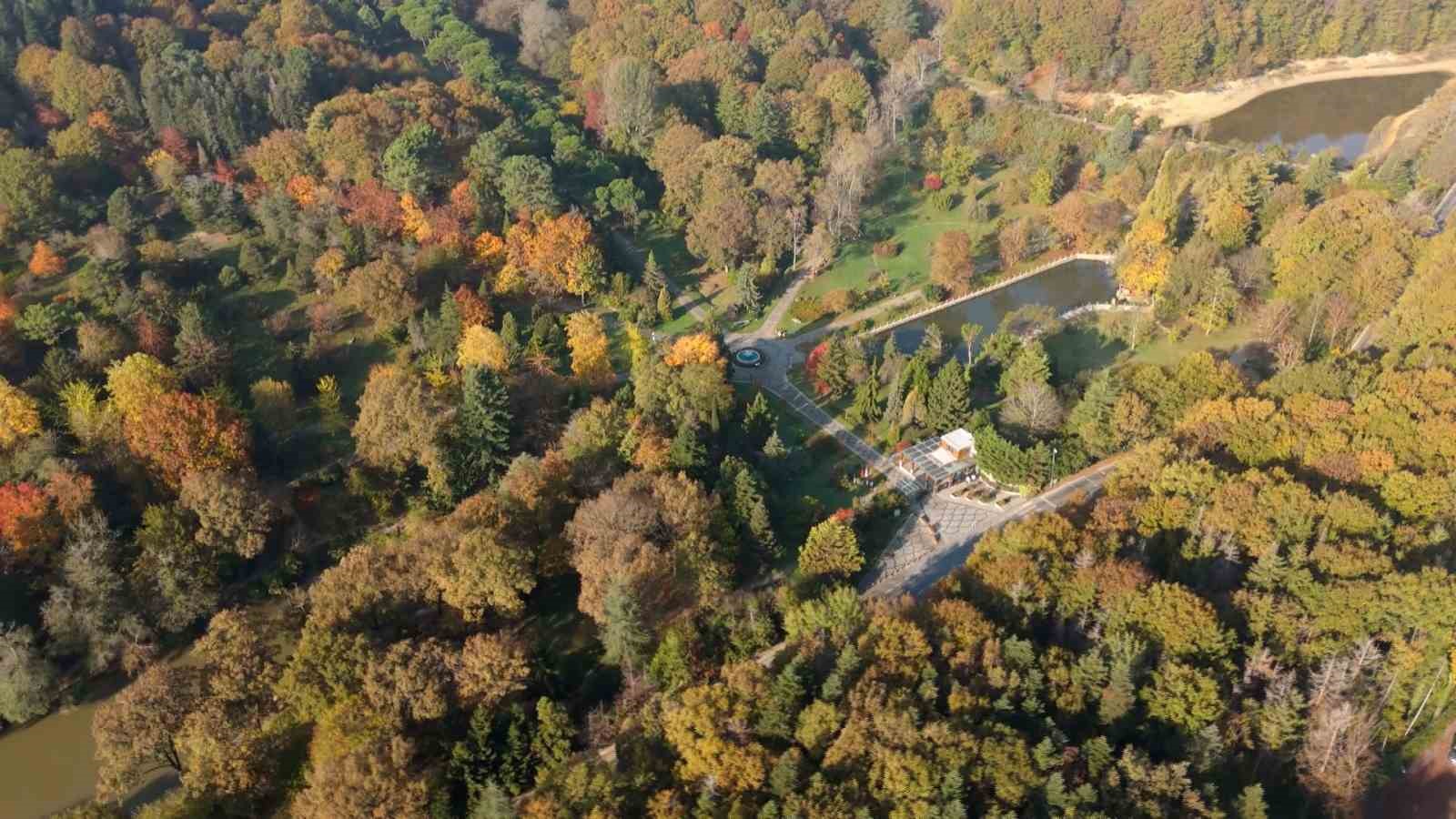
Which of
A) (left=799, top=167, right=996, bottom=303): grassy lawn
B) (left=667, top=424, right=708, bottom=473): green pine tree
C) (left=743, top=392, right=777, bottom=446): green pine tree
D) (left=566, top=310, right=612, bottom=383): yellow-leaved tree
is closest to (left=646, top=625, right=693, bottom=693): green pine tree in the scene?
(left=667, top=424, right=708, bottom=473): green pine tree

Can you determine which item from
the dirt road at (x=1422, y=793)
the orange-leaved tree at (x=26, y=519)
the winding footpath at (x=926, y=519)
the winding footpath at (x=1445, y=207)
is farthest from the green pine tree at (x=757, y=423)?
the winding footpath at (x=1445, y=207)

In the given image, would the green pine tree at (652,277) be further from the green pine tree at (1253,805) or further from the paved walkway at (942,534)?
the green pine tree at (1253,805)

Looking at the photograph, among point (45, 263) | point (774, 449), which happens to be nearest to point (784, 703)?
point (774, 449)

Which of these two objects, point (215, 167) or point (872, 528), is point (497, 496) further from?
point (215, 167)

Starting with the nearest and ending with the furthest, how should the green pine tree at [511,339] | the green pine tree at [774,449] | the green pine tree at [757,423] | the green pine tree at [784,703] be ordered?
the green pine tree at [784,703], the green pine tree at [774,449], the green pine tree at [757,423], the green pine tree at [511,339]

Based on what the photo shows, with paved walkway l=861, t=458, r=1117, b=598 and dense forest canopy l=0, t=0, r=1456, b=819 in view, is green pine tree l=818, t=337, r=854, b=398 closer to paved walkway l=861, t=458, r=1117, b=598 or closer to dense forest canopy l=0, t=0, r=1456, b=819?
dense forest canopy l=0, t=0, r=1456, b=819
